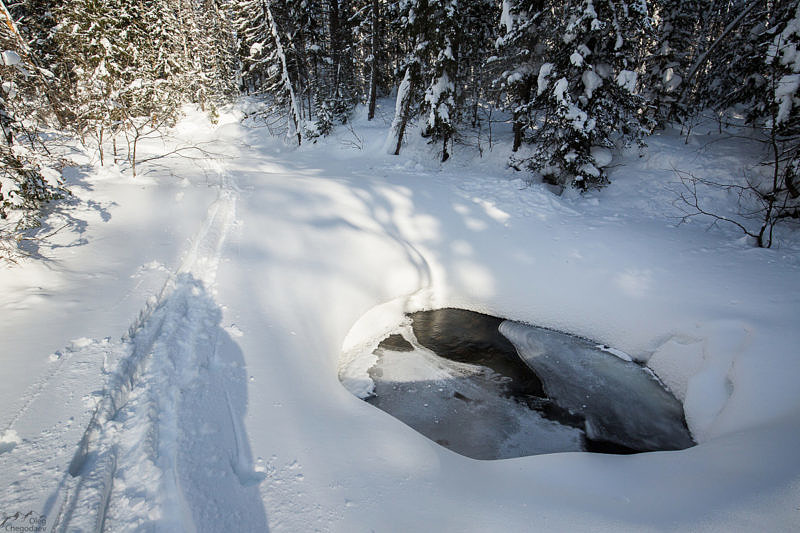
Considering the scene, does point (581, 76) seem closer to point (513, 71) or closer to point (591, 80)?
point (591, 80)

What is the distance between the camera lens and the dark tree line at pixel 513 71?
7.43 m

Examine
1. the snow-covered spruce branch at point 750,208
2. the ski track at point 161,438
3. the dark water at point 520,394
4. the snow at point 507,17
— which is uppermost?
the snow at point 507,17

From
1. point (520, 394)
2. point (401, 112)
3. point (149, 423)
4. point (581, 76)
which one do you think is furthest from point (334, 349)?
point (401, 112)

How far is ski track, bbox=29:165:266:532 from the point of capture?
2576 millimetres

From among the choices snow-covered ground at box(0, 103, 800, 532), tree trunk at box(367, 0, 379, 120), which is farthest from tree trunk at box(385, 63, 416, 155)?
snow-covered ground at box(0, 103, 800, 532)

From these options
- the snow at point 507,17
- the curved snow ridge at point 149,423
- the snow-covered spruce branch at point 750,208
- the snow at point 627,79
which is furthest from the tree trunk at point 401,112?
the curved snow ridge at point 149,423

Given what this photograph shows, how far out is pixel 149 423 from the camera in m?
3.24

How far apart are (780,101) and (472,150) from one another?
9.98 metres

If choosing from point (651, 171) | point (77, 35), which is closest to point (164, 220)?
point (651, 171)

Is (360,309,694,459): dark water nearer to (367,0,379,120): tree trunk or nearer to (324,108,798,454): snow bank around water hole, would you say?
(324,108,798,454): snow bank around water hole

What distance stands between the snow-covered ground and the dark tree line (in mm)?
2133

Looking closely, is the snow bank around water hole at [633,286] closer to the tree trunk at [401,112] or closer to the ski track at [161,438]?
the ski track at [161,438]

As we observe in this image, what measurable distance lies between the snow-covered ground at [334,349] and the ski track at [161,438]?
0.02 meters

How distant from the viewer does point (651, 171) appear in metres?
11.0
